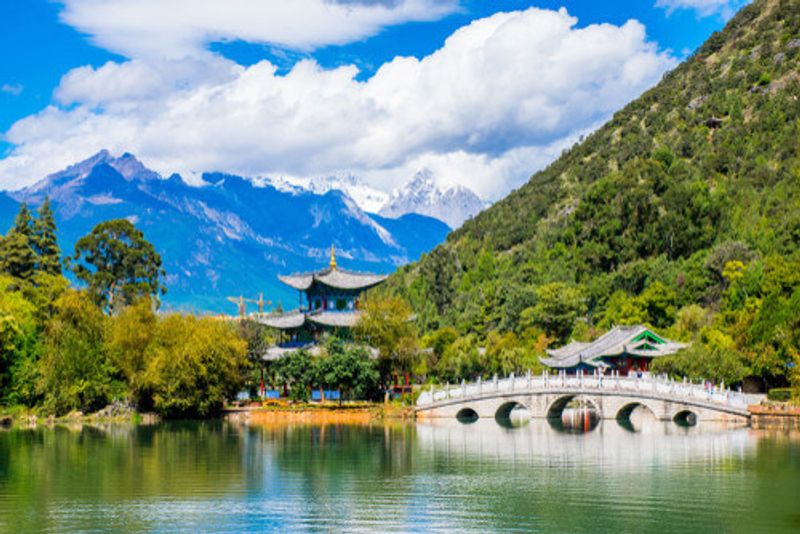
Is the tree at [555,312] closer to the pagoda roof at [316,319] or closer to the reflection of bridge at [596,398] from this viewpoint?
the pagoda roof at [316,319]

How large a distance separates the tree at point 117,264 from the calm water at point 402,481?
3204cm

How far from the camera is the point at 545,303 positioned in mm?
77438

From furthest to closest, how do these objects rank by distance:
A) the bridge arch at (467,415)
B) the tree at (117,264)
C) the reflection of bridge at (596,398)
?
1. the tree at (117,264)
2. the bridge arch at (467,415)
3. the reflection of bridge at (596,398)

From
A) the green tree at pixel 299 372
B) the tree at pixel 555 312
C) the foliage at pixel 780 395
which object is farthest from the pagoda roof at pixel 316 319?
the foliage at pixel 780 395

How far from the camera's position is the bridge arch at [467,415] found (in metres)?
56.1

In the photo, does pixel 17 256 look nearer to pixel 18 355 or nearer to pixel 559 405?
pixel 18 355

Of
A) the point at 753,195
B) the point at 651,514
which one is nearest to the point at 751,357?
the point at 651,514

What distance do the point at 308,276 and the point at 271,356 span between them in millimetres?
7129

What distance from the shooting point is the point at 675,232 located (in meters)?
86.8

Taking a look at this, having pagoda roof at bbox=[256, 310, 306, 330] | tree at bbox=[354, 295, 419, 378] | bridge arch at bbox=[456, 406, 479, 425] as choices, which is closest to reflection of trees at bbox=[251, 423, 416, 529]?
bridge arch at bbox=[456, 406, 479, 425]

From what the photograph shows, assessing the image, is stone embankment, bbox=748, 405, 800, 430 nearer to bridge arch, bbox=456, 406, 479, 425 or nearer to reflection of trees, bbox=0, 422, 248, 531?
bridge arch, bbox=456, 406, 479, 425

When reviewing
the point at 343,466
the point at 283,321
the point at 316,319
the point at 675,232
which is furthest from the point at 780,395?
the point at 675,232

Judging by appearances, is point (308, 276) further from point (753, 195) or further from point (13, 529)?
point (13, 529)

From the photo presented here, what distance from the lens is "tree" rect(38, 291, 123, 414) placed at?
183ft
